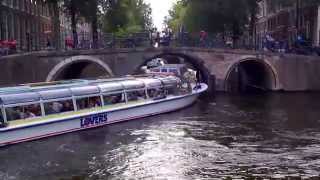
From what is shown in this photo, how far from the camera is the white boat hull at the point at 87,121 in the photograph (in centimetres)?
1968

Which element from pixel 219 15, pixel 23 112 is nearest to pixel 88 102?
pixel 23 112

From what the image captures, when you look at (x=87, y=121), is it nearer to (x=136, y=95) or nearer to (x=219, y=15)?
(x=136, y=95)

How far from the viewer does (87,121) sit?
74.3ft

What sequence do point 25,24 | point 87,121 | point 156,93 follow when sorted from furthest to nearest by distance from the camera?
point 25,24 < point 156,93 < point 87,121

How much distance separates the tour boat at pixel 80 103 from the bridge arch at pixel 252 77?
9.13 m

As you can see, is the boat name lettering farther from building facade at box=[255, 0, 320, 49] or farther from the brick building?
building facade at box=[255, 0, 320, 49]

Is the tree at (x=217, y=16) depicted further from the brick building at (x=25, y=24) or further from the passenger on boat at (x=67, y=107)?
the passenger on boat at (x=67, y=107)

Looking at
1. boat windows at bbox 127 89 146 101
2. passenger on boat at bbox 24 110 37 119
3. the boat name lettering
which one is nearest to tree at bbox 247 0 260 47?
boat windows at bbox 127 89 146 101

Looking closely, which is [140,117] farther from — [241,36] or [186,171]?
[241,36]

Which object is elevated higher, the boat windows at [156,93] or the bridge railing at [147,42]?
the bridge railing at [147,42]

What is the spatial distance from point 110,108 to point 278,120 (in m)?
6.92

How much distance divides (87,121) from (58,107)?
1320 millimetres

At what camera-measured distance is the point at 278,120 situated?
2461 cm

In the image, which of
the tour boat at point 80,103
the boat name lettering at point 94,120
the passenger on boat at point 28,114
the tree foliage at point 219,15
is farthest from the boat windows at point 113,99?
the tree foliage at point 219,15
